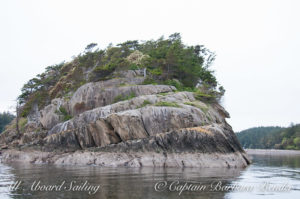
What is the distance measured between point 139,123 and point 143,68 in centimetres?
2116

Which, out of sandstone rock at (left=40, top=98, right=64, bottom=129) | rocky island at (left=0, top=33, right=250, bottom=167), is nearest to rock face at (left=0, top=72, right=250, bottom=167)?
rocky island at (left=0, top=33, right=250, bottom=167)

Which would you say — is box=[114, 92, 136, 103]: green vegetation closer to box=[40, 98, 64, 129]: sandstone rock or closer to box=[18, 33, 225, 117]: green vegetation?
box=[18, 33, 225, 117]: green vegetation

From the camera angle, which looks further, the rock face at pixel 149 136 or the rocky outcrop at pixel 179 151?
the rock face at pixel 149 136

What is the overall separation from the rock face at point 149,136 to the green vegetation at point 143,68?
6.23m

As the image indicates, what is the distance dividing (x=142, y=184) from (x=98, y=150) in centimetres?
1768

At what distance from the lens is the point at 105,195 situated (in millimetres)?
14570

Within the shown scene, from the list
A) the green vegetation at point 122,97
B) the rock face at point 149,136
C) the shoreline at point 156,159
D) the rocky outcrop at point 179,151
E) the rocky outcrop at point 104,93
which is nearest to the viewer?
the shoreline at point 156,159

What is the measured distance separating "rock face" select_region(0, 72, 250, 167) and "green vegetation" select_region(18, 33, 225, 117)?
6.23m

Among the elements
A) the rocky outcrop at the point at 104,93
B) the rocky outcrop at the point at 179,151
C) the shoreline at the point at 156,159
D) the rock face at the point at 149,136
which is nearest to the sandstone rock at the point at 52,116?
the rocky outcrop at the point at 104,93

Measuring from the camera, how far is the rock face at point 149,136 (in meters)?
30.9

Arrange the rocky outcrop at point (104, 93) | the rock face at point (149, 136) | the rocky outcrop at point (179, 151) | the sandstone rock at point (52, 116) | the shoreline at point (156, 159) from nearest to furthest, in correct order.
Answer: the shoreline at point (156, 159), the rocky outcrop at point (179, 151), the rock face at point (149, 136), the rocky outcrop at point (104, 93), the sandstone rock at point (52, 116)

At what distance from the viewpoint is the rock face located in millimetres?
30859

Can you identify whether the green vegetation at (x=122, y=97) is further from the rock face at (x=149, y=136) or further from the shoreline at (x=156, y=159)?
the shoreline at (x=156, y=159)

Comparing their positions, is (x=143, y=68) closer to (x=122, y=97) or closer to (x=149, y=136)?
(x=122, y=97)
